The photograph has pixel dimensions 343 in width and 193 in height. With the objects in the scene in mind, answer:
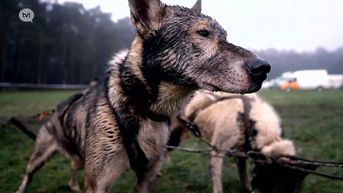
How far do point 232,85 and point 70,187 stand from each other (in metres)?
3.96

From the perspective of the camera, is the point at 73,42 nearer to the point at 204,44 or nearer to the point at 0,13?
the point at 0,13

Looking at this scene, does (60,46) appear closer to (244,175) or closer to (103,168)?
(244,175)

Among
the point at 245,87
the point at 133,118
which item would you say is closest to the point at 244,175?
the point at 133,118

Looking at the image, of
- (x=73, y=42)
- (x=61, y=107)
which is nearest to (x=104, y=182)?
(x=61, y=107)

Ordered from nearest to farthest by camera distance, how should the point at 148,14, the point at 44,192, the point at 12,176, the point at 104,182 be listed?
the point at 148,14, the point at 104,182, the point at 44,192, the point at 12,176

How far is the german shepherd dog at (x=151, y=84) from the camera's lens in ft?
9.39

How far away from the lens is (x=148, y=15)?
313cm

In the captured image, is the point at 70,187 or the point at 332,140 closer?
the point at 70,187

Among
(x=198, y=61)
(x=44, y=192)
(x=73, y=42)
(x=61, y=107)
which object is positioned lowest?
(x=44, y=192)

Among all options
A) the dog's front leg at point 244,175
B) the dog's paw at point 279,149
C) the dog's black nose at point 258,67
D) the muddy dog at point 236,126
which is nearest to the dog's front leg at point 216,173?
the muddy dog at point 236,126

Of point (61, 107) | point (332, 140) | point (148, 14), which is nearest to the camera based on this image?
point (148, 14)

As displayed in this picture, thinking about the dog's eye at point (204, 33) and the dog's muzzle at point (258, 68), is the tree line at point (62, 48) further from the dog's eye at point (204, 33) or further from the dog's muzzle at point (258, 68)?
the dog's muzzle at point (258, 68)

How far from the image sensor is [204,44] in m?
2.93

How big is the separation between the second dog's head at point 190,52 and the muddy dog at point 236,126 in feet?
7.90
